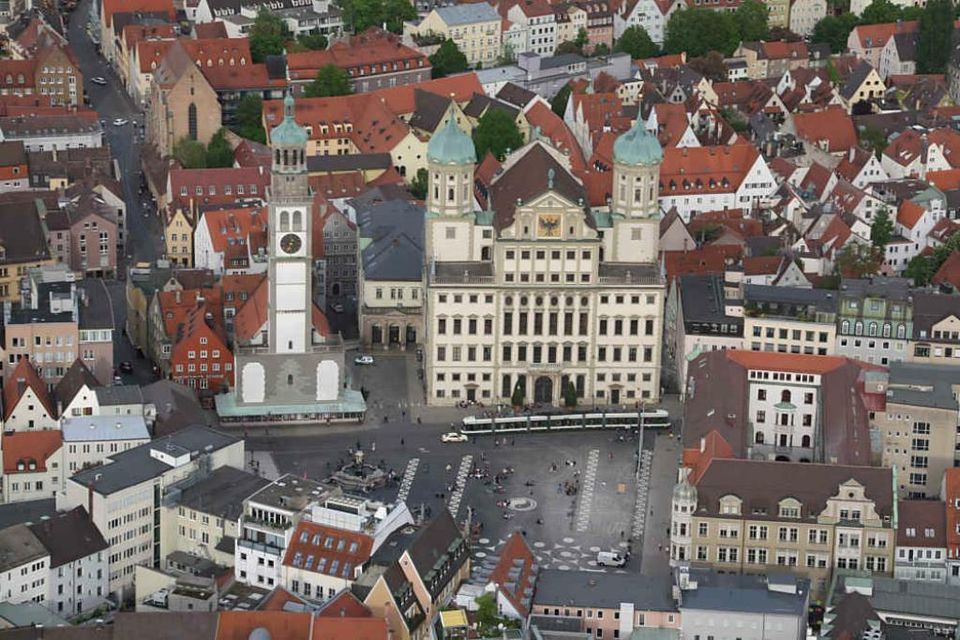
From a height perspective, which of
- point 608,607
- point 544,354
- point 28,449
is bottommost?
point 608,607

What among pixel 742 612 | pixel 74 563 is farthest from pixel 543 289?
pixel 74 563

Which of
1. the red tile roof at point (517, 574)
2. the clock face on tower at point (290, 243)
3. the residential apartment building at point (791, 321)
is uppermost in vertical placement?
the clock face on tower at point (290, 243)

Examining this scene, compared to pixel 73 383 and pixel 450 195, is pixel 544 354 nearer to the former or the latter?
pixel 450 195

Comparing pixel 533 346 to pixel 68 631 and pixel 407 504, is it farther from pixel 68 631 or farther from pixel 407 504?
pixel 68 631

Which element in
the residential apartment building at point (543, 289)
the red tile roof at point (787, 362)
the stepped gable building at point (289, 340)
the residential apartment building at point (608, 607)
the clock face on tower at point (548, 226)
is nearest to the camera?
the residential apartment building at point (608, 607)

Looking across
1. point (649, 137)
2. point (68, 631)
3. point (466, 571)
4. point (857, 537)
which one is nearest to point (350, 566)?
point (466, 571)

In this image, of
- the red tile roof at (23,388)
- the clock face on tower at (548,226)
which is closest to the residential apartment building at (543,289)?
the clock face on tower at (548,226)

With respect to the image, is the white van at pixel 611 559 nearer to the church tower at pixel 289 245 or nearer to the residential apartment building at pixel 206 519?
the residential apartment building at pixel 206 519
